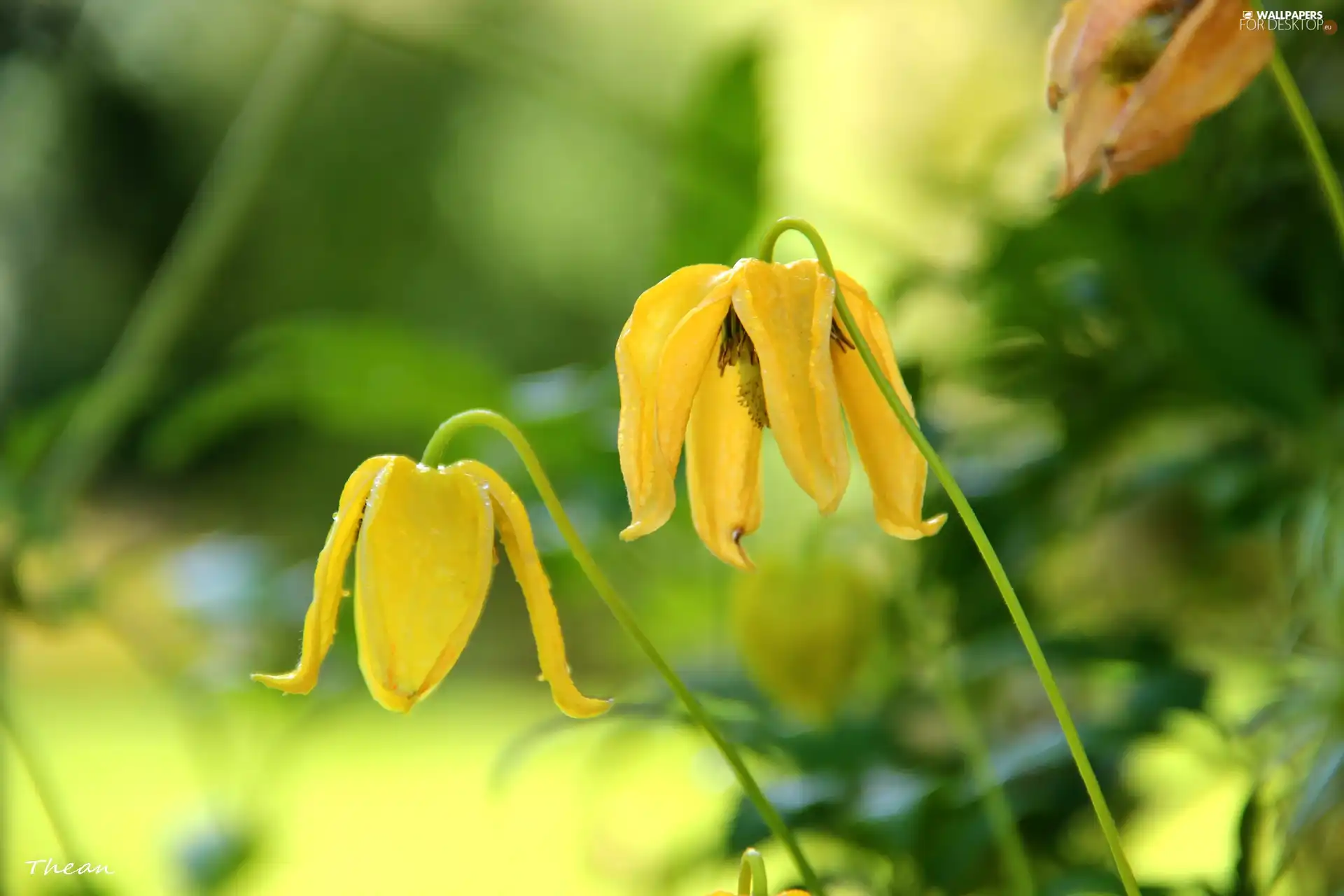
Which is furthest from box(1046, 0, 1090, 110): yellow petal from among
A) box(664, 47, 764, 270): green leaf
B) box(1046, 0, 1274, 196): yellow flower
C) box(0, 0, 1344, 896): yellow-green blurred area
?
box(664, 47, 764, 270): green leaf

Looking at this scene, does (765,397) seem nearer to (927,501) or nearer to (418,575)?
(418,575)

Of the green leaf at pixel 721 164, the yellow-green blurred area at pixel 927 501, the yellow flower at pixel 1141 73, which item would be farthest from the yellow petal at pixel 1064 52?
the green leaf at pixel 721 164

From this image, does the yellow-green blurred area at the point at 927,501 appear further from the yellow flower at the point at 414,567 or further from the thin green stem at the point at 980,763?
the yellow flower at the point at 414,567

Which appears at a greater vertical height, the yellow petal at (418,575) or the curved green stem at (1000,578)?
the curved green stem at (1000,578)

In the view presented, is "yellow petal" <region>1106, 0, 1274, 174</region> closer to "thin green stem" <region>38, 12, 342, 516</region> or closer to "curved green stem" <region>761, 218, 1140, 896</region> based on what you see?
"curved green stem" <region>761, 218, 1140, 896</region>

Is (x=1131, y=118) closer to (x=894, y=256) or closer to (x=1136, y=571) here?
(x=894, y=256)

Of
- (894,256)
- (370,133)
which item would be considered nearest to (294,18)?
(894,256)
